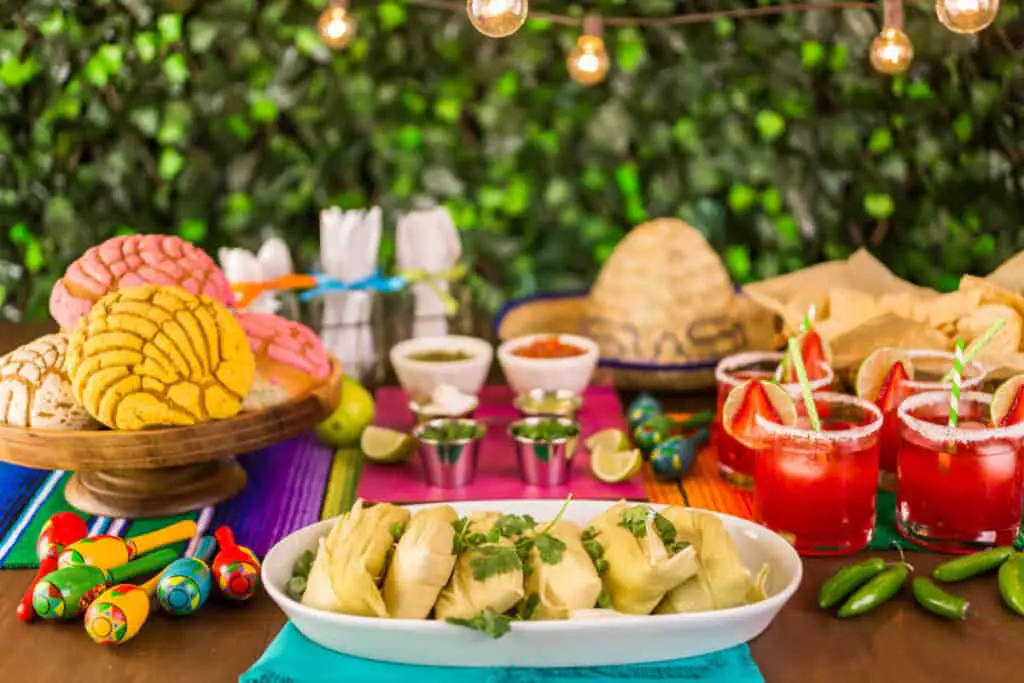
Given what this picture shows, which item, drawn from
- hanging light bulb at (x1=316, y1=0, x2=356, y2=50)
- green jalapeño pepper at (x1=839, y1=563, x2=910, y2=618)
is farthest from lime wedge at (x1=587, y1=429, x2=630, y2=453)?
hanging light bulb at (x1=316, y1=0, x2=356, y2=50)

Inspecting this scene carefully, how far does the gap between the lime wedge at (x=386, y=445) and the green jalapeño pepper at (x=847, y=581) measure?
0.68m

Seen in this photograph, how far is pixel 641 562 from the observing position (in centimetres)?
116

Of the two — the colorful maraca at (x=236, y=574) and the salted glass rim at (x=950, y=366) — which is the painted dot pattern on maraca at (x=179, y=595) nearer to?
the colorful maraca at (x=236, y=574)

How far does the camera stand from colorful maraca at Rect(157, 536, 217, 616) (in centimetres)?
129

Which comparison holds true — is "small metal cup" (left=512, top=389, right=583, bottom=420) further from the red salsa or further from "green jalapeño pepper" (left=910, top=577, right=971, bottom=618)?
"green jalapeño pepper" (left=910, top=577, right=971, bottom=618)

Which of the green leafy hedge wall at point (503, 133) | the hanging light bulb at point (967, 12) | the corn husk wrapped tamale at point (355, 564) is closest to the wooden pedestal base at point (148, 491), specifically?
the corn husk wrapped tamale at point (355, 564)

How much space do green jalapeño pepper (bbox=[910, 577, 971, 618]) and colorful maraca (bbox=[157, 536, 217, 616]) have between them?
0.77 metres

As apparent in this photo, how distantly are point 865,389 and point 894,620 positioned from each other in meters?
0.46

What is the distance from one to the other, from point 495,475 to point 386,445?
0.17 meters

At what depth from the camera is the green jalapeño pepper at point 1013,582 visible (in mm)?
1308

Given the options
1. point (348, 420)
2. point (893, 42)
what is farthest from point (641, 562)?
point (893, 42)

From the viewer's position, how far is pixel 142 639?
1.27 m

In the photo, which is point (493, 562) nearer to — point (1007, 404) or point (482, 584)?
point (482, 584)

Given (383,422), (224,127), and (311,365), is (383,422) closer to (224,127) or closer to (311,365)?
(311,365)
